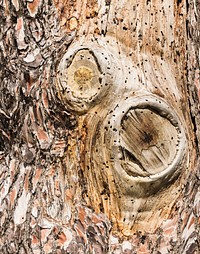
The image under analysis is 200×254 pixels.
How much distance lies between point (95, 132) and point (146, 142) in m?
0.13

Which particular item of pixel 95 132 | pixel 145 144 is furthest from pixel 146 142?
pixel 95 132

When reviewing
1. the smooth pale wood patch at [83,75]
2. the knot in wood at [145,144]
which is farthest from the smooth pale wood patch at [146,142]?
the smooth pale wood patch at [83,75]

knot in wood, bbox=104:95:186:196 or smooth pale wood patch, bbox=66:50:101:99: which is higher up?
smooth pale wood patch, bbox=66:50:101:99

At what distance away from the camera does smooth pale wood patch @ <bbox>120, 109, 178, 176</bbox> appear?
6.72 feet

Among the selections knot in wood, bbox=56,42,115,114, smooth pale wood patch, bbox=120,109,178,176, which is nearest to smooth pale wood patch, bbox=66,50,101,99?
knot in wood, bbox=56,42,115,114

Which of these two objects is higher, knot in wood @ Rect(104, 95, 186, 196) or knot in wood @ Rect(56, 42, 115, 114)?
knot in wood @ Rect(56, 42, 115, 114)

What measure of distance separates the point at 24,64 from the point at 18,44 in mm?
56

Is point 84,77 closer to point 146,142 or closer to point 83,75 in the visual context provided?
point 83,75

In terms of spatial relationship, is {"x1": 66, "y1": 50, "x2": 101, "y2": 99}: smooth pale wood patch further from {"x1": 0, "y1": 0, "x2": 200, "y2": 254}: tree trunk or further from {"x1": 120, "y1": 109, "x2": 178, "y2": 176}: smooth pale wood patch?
{"x1": 120, "y1": 109, "x2": 178, "y2": 176}: smooth pale wood patch

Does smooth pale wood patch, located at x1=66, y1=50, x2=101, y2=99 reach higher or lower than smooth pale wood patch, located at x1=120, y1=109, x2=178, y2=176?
higher

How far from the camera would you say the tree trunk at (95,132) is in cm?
205

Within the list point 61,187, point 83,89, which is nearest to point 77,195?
point 61,187

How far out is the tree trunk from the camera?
2.05 meters

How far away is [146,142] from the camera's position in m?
2.07
